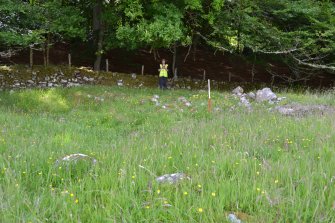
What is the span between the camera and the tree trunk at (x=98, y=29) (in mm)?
23234

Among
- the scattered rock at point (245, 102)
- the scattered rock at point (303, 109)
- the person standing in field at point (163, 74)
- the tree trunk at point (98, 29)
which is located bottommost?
the scattered rock at point (245, 102)

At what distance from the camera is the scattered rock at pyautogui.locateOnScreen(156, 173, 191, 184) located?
4223mm

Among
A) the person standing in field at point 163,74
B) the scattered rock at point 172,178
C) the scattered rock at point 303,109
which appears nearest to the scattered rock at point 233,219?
the scattered rock at point 172,178

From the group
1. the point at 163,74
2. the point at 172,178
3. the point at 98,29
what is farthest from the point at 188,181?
the point at 98,29

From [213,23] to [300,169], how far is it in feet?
62.6

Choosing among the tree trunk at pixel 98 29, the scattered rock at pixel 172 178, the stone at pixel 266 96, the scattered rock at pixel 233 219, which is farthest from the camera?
the tree trunk at pixel 98 29

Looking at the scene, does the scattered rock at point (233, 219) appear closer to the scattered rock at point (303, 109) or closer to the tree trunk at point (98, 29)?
the scattered rock at point (303, 109)

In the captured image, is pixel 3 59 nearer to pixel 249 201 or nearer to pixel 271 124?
pixel 271 124

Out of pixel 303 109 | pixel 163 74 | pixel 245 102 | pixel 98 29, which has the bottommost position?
pixel 245 102

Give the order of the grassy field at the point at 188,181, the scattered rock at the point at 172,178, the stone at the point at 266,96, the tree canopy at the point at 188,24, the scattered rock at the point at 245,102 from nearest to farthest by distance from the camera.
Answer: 1. the grassy field at the point at 188,181
2. the scattered rock at the point at 172,178
3. the scattered rock at the point at 245,102
4. the stone at the point at 266,96
5. the tree canopy at the point at 188,24

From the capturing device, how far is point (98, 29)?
2488 centimetres

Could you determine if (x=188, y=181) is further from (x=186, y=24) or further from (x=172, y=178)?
(x=186, y=24)

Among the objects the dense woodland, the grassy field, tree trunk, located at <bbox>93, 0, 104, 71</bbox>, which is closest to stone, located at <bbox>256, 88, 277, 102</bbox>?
the dense woodland

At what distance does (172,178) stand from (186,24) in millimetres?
21048
